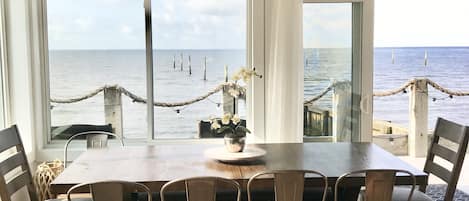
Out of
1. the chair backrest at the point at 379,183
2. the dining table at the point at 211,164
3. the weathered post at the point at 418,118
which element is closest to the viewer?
the chair backrest at the point at 379,183

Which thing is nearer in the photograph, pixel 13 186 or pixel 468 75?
pixel 13 186

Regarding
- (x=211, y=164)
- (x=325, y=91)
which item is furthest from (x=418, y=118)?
(x=211, y=164)

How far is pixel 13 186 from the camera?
9.25 feet

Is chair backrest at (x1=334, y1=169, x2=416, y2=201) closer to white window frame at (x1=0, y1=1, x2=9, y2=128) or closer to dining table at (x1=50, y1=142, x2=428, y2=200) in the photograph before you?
dining table at (x1=50, y1=142, x2=428, y2=200)

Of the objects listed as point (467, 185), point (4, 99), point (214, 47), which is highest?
point (214, 47)

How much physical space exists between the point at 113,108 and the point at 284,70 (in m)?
1.66

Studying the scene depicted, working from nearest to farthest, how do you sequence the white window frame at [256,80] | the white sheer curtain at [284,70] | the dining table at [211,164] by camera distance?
the dining table at [211,164], the white sheer curtain at [284,70], the white window frame at [256,80]

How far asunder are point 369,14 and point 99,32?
2.39 metres

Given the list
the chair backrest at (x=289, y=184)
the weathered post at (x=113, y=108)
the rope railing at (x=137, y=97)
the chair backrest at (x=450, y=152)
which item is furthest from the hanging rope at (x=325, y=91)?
the chair backrest at (x=289, y=184)

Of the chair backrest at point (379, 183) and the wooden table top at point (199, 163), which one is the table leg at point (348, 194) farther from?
the chair backrest at point (379, 183)

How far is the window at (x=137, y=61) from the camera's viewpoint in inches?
178

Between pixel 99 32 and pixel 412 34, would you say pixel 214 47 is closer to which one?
pixel 99 32

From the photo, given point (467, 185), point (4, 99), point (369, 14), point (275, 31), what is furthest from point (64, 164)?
point (467, 185)

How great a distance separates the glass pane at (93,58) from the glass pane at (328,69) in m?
1.49
